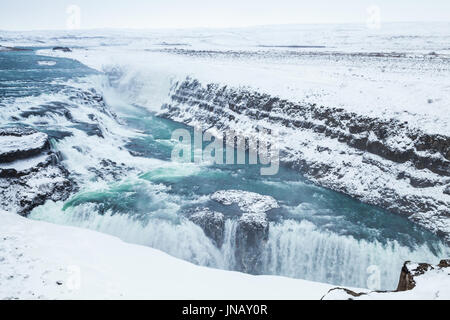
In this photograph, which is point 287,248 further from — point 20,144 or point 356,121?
point 20,144

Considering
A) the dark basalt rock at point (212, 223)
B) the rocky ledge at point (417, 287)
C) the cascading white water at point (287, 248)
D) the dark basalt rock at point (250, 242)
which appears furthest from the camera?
the dark basalt rock at point (212, 223)

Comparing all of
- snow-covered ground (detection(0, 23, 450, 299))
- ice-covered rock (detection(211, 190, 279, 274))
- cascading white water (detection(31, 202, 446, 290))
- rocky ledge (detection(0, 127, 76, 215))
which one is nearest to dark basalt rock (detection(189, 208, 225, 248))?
cascading white water (detection(31, 202, 446, 290))

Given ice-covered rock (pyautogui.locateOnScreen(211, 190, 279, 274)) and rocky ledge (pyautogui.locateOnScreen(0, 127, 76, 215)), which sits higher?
rocky ledge (pyautogui.locateOnScreen(0, 127, 76, 215))

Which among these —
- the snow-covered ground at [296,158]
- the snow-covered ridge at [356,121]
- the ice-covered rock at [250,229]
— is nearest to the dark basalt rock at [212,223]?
the ice-covered rock at [250,229]

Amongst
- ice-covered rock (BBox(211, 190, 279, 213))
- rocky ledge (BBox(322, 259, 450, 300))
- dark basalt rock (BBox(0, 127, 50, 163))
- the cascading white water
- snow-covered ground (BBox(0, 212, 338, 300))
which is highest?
dark basalt rock (BBox(0, 127, 50, 163))

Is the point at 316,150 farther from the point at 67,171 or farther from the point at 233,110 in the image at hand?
the point at 67,171

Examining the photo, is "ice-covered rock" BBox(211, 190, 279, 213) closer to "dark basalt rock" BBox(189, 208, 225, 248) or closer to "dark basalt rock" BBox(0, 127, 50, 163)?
"dark basalt rock" BBox(189, 208, 225, 248)

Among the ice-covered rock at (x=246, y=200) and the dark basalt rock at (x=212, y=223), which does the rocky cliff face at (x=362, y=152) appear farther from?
the dark basalt rock at (x=212, y=223)
